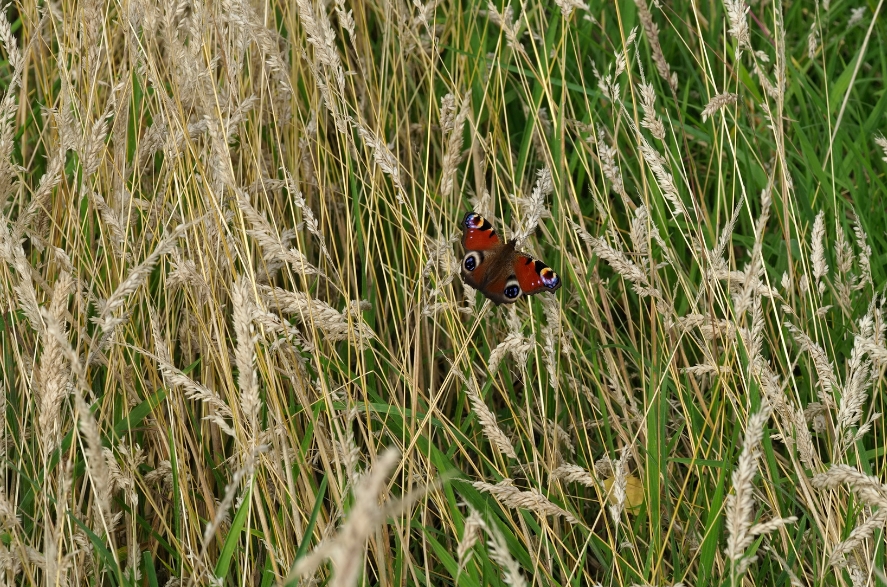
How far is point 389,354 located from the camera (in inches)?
91.5

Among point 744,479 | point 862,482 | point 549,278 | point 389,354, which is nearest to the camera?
point 744,479

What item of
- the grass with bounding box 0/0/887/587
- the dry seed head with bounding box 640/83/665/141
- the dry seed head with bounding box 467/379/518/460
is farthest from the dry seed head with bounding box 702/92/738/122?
the dry seed head with bounding box 467/379/518/460

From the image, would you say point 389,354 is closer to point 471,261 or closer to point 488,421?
point 471,261

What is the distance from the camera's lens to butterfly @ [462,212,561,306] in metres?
2.09

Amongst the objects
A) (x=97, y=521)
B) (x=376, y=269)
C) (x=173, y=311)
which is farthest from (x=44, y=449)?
(x=376, y=269)

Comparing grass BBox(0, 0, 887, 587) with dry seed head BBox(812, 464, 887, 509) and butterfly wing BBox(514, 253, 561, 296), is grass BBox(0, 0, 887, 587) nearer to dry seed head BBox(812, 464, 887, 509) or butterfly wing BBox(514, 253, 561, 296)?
dry seed head BBox(812, 464, 887, 509)

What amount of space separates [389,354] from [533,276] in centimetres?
48

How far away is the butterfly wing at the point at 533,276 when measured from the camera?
207cm

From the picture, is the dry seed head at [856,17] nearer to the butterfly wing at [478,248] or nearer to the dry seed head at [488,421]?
the butterfly wing at [478,248]

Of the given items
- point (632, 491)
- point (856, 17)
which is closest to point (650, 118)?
point (632, 491)

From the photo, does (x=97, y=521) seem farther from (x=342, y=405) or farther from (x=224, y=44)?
(x=224, y=44)

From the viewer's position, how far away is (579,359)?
8.22ft

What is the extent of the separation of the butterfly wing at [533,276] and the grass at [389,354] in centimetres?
11

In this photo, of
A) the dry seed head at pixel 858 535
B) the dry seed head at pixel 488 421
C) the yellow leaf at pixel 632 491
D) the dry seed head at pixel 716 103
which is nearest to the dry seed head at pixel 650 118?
the dry seed head at pixel 716 103
